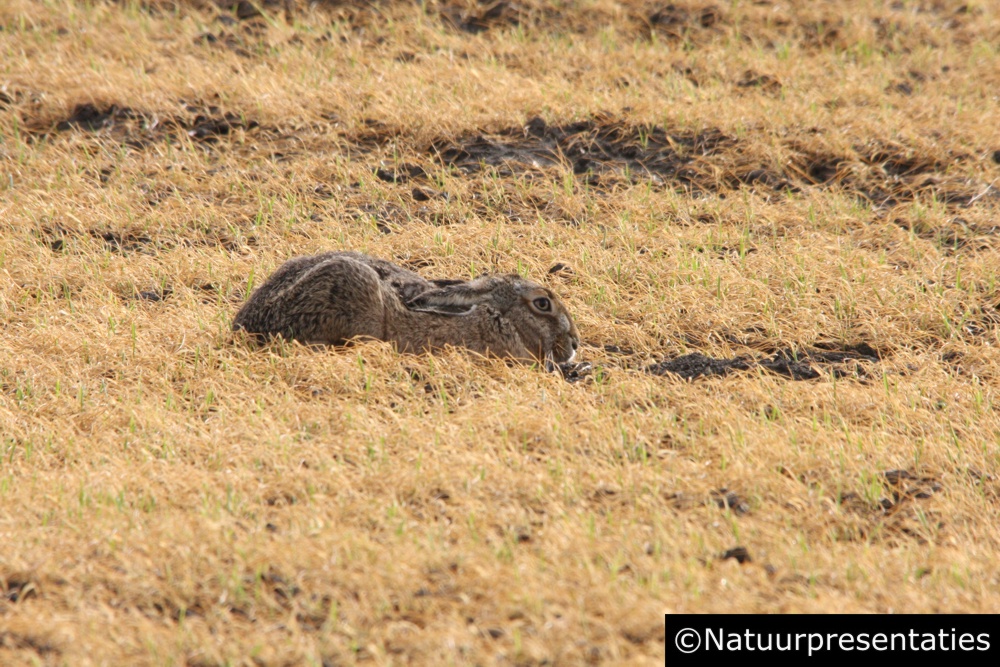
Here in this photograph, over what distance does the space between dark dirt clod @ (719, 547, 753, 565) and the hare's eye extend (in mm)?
2481

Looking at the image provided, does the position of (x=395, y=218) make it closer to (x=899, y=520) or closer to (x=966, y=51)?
(x=899, y=520)

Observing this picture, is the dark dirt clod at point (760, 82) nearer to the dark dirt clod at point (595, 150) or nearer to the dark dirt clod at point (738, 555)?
the dark dirt clod at point (595, 150)

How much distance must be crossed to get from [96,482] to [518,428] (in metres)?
2.05

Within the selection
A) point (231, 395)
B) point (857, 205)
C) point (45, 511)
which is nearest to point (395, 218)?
point (231, 395)

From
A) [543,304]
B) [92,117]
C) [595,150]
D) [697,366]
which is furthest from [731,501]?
[92,117]

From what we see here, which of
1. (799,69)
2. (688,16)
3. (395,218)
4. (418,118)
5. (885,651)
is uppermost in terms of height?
(688,16)

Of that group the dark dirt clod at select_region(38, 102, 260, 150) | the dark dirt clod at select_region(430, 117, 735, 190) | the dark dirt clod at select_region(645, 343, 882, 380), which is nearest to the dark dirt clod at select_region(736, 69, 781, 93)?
the dark dirt clod at select_region(430, 117, 735, 190)

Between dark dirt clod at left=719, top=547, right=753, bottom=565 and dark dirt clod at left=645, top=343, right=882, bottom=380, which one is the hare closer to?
dark dirt clod at left=645, top=343, right=882, bottom=380

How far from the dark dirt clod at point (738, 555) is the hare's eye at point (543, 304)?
2.48 metres

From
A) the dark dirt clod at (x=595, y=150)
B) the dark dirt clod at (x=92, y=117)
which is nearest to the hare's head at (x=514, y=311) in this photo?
the dark dirt clod at (x=595, y=150)

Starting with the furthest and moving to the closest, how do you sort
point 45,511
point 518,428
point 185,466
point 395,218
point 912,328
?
point 395,218, point 912,328, point 518,428, point 185,466, point 45,511

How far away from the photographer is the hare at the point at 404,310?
649 cm

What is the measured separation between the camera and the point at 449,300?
6688mm

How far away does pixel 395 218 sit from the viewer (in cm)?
899
